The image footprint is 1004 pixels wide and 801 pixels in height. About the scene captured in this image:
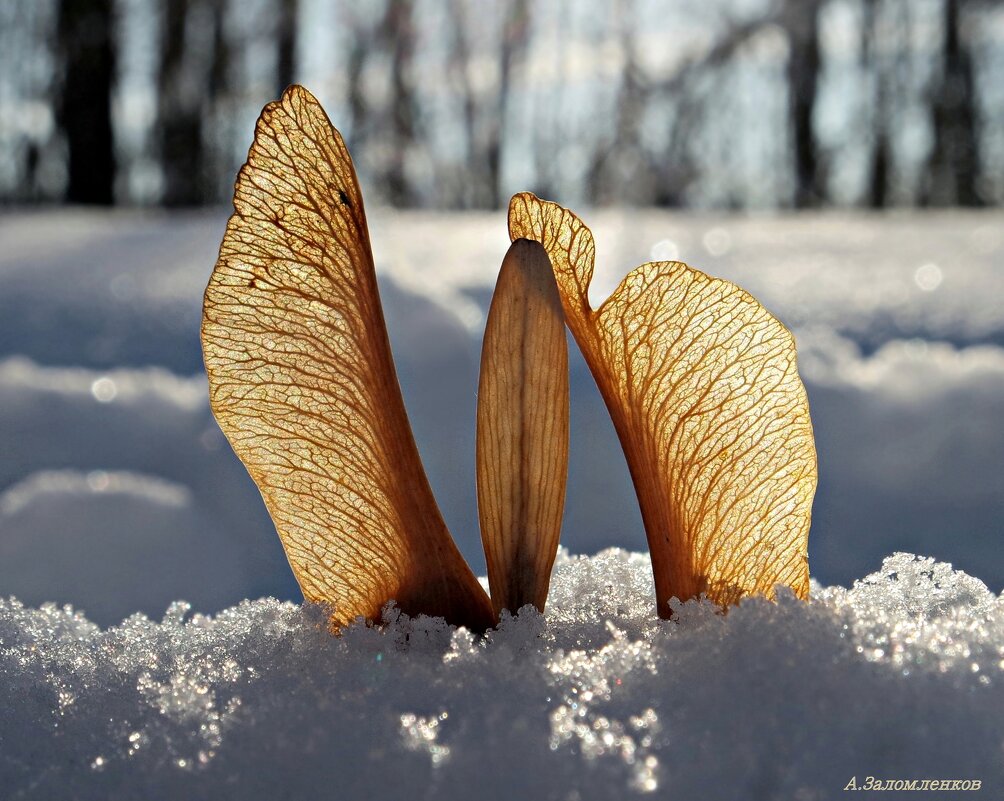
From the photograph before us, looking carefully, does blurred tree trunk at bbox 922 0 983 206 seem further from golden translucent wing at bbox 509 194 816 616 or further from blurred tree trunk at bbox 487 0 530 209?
golden translucent wing at bbox 509 194 816 616

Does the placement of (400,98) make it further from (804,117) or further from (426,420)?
(426,420)

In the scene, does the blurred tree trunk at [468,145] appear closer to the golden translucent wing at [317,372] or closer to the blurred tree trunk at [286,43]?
the blurred tree trunk at [286,43]

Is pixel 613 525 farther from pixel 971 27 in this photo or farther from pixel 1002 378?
pixel 971 27

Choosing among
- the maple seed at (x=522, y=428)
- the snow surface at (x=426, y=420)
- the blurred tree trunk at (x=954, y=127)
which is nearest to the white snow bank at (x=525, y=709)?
the maple seed at (x=522, y=428)

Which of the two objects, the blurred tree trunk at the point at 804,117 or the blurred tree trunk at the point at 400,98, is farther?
the blurred tree trunk at the point at 400,98

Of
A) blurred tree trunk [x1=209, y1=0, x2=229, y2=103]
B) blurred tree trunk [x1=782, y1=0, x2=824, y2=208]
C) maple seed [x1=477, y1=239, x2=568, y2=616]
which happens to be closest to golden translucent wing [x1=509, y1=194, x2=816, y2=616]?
maple seed [x1=477, y1=239, x2=568, y2=616]

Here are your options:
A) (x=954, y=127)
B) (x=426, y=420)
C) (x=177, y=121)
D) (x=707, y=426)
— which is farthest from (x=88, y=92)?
(x=954, y=127)
